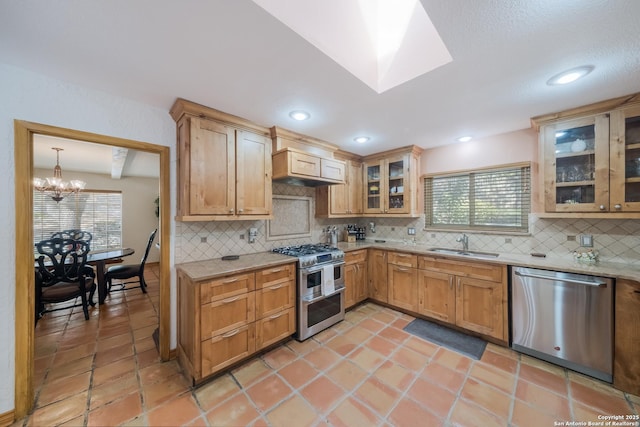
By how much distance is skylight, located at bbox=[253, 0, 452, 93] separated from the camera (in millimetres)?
1363

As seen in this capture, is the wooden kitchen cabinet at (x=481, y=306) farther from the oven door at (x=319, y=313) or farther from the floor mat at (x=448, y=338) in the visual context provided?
the oven door at (x=319, y=313)

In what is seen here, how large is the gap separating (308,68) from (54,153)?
16.3 feet

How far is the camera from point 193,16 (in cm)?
118

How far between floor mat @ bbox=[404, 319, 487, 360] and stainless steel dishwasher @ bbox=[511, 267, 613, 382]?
0.35m

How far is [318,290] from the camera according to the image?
2697 millimetres

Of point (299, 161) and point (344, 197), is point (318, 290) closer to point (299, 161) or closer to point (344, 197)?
point (299, 161)

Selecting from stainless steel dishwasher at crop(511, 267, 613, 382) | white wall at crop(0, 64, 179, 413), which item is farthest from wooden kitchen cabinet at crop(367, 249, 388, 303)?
white wall at crop(0, 64, 179, 413)

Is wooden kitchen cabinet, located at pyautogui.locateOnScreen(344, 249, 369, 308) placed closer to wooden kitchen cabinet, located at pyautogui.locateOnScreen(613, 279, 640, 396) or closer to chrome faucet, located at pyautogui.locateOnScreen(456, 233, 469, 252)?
chrome faucet, located at pyautogui.locateOnScreen(456, 233, 469, 252)

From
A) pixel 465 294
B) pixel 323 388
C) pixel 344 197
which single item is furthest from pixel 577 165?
pixel 323 388

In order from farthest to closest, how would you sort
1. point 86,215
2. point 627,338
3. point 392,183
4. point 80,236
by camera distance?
point 86,215, point 80,236, point 392,183, point 627,338

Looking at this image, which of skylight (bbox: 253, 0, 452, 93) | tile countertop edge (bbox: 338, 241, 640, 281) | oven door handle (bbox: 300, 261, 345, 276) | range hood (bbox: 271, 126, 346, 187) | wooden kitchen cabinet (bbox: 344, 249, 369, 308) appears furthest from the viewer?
wooden kitchen cabinet (bbox: 344, 249, 369, 308)

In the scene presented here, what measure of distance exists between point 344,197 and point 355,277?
1274 mm

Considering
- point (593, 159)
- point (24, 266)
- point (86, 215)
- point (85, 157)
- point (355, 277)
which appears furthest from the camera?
point (86, 215)

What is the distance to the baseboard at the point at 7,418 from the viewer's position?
155cm
